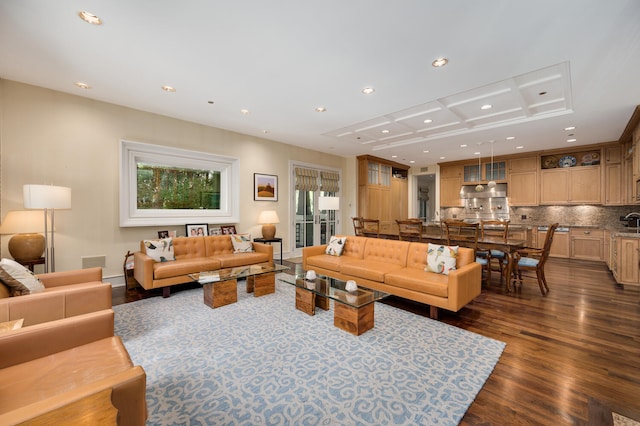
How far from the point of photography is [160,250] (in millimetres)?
4117

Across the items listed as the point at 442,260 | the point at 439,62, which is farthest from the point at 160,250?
the point at 439,62

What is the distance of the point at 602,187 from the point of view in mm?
6371

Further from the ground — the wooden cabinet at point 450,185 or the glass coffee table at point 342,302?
the wooden cabinet at point 450,185

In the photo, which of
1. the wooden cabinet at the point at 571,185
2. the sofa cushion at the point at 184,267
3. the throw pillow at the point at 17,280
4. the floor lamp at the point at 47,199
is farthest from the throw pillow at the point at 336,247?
the wooden cabinet at the point at 571,185

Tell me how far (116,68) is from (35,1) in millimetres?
1047

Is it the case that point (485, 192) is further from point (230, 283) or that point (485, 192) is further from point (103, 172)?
point (103, 172)

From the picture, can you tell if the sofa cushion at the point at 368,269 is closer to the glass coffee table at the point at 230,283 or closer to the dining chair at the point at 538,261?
the glass coffee table at the point at 230,283

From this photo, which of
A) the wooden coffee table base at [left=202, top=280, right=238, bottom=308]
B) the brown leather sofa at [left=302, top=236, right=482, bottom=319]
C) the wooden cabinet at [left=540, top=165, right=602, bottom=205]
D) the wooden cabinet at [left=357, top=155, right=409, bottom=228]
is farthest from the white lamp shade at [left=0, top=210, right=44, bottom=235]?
the wooden cabinet at [left=540, top=165, right=602, bottom=205]

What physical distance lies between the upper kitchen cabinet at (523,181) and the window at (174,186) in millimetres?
7735

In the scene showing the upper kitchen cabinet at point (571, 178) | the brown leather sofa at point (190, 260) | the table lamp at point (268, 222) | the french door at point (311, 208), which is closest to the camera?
the brown leather sofa at point (190, 260)

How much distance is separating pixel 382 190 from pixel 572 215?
5.04 metres

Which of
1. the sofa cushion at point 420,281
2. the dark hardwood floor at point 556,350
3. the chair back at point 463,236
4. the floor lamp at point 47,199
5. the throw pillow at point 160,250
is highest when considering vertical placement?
the floor lamp at point 47,199

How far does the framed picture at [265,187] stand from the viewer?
20.3ft

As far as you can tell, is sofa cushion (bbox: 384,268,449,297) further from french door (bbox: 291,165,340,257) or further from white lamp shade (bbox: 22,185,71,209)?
white lamp shade (bbox: 22,185,71,209)
